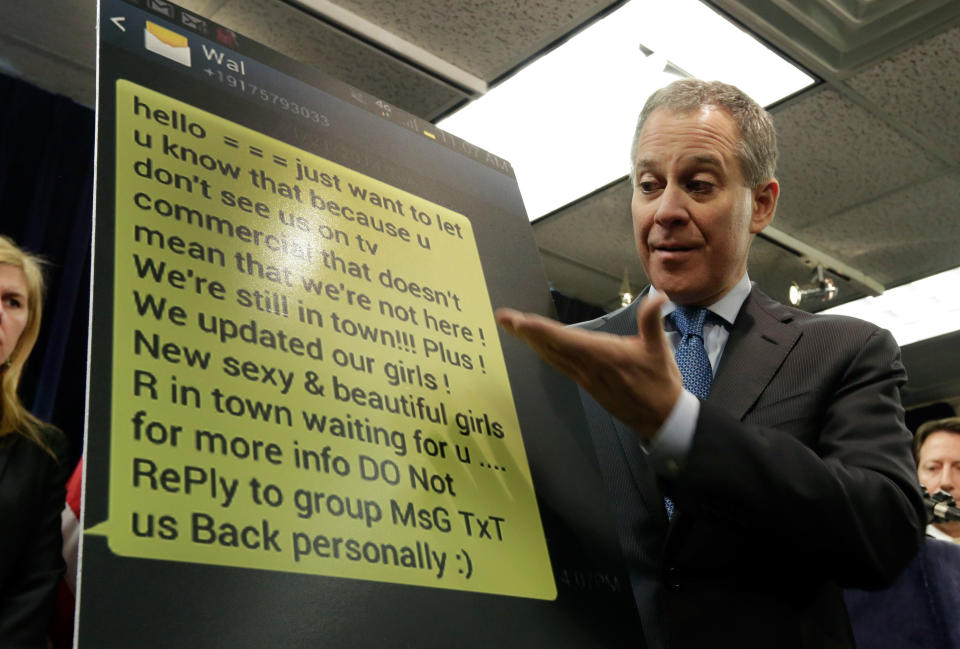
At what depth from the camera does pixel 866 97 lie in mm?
3178

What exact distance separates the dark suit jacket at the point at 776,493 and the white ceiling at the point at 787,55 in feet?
6.40

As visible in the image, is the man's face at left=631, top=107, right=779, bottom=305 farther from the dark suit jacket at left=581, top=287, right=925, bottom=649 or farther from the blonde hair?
the blonde hair

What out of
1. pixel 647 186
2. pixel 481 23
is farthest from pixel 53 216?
pixel 647 186

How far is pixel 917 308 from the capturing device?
5.24 meters

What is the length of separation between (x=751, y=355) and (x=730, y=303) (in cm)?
10

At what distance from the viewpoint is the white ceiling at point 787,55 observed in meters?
2.74

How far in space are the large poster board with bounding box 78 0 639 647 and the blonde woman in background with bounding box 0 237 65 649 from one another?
819mm

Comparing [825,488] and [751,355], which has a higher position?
[751,355]

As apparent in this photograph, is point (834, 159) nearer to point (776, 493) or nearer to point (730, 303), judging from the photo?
point (730, 303)

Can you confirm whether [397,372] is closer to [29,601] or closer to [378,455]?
[378,455]

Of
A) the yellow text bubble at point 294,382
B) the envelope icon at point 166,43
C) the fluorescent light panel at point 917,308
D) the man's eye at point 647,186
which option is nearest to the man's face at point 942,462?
the fluorescent light panel at point 917,308

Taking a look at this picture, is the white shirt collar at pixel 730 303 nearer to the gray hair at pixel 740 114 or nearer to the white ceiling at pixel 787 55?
the gray hair at pixel 740 114

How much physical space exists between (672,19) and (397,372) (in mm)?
2307

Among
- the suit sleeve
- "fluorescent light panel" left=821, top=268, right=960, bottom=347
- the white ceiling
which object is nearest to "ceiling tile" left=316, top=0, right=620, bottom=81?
the white ceiling
